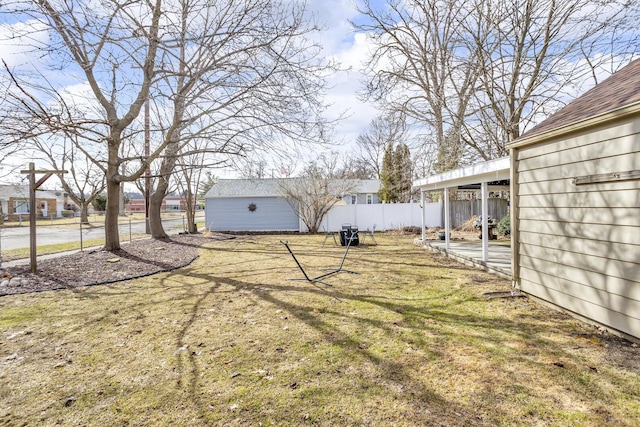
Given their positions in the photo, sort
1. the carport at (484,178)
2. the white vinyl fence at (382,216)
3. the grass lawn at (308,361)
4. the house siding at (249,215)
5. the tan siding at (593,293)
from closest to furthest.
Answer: the grass lawn at (308,361), the tan siding at (593,293), the carport at (484,178), the white vinyl fence at (382,216), the house siding at (249,215)

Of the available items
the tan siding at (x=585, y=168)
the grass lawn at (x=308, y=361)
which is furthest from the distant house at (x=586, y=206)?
the grass lawn at (x=308, y=361)

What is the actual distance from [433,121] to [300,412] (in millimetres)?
13330

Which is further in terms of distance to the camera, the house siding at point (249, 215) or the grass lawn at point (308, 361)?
the house siding at point (249, 215)

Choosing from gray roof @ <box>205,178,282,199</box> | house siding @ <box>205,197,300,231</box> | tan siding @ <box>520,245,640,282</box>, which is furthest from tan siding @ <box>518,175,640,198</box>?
house siding @ <box>205,197,300,231</box>

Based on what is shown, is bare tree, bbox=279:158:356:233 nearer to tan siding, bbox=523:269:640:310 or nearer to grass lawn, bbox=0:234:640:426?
grass lawn, bbox=0:234:640:426

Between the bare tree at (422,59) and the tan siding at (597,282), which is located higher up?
the bare tree at (422,59)

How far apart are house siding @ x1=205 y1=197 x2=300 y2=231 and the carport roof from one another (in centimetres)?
1043

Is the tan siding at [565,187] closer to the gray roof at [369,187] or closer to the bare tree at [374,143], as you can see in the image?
the bare tree at [374,143]

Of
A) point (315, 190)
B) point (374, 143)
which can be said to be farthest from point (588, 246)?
point (374, 143)

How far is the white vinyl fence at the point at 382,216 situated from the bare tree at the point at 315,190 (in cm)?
81

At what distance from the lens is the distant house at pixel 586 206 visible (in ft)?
11.0

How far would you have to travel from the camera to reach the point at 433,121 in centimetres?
1364

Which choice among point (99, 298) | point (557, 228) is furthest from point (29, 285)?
point (557, 228)

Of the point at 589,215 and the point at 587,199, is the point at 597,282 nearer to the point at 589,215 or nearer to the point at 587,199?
the point at 589,215
